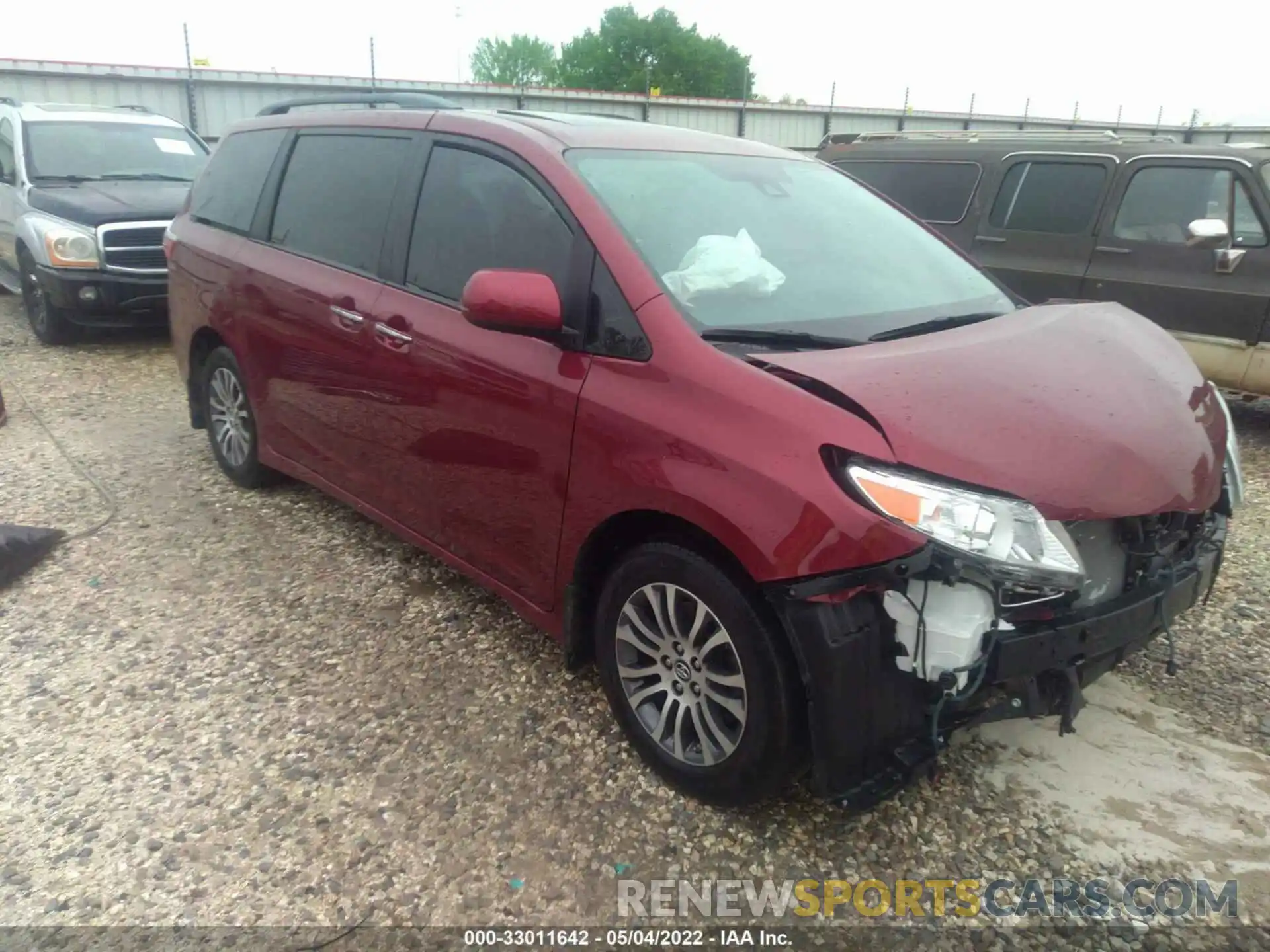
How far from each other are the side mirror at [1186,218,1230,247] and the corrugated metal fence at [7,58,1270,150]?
28.0 feet

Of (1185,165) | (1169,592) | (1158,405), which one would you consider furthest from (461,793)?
(1185,165)

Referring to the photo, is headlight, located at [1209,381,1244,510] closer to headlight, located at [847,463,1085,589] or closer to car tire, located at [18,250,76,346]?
headlight, located at [847,463,1085,589]

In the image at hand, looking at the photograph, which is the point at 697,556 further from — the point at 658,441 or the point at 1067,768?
the point at 1067,768

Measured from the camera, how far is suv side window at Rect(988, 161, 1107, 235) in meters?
6.33

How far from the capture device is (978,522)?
6.89ft

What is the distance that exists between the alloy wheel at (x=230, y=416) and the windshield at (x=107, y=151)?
15.3 feet

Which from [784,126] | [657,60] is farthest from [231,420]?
[657,60]

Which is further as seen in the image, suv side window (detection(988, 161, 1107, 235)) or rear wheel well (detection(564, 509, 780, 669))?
suv side window (detection(988, 161, 1107, 235))

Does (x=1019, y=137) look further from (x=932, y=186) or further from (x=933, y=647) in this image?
(x=933, y=647)

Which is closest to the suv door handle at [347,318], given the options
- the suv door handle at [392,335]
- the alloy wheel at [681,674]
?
the suv door handle at [392,335]

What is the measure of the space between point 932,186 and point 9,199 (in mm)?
8302

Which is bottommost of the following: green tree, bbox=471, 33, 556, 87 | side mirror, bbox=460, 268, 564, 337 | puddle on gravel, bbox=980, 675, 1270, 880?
puddle on gravel, bbox=980, 675, 1270, 880

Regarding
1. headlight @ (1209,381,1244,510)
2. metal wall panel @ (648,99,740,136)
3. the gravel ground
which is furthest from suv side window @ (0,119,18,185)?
metal wall panel @ (648,99,740,136)

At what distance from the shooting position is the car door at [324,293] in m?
3.51
